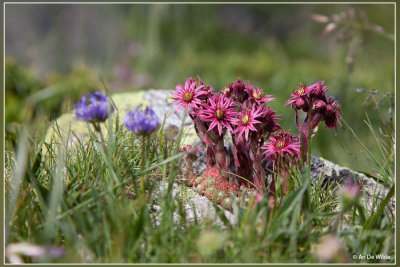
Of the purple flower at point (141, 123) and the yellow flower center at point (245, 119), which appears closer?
the purple flower at point (141, 123)

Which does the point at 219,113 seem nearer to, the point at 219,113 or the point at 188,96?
the point at 219,113

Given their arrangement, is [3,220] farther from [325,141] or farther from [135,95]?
[325,141]

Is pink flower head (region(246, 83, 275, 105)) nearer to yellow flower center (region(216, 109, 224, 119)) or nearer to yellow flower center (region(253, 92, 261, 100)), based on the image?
yellow flower center (region(253, 92, 261, 100))

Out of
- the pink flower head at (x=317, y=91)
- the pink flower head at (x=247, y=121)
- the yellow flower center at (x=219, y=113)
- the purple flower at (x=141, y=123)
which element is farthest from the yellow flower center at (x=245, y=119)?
the purple flower at (x=141, y=123)

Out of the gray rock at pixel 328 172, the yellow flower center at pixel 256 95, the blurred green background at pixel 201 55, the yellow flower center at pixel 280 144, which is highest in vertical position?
the blurred green background at pixel 201 55

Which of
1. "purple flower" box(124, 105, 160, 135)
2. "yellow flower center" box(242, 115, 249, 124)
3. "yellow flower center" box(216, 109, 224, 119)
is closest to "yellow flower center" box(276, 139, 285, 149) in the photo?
"yellow flower center" box(242, 115, 249, 124)

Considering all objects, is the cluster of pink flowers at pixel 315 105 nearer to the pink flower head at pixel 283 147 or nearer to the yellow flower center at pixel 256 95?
the pink flower head at pixel 283 147

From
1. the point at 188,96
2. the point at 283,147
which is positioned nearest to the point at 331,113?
the point at 283,147
